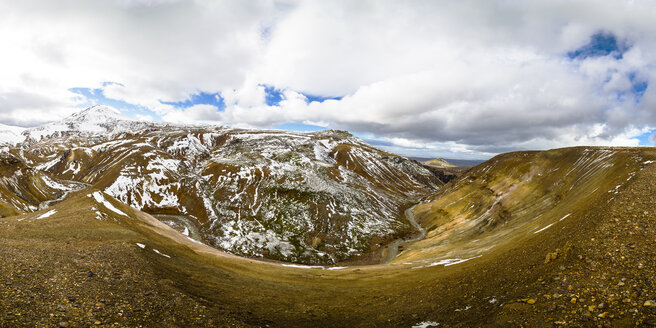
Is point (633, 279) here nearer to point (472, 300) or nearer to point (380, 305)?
point (472, 300)

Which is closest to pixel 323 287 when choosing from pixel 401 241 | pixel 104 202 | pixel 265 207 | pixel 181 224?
pixel 104 202

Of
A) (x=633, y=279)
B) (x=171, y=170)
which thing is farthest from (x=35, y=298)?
(x=171, y=170)

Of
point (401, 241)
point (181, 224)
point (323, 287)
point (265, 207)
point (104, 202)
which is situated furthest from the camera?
point (265, 207)

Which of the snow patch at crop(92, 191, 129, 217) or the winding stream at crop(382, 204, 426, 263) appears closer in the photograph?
the snow patch at crop(92, 191, 129, 217)

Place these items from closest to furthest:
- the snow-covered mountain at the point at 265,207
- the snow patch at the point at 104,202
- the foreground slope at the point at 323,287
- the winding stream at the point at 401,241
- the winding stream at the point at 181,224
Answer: the foreground slope at the point at 323,287, the snow patch at the point at 104,202, the winding stream at the point at 401,241, the winding stream at the point at 181,224, the snow-covered mountain at the point at 265,207

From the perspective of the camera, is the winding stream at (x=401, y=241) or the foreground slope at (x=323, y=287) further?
the winding stream at (x=401, y=241)

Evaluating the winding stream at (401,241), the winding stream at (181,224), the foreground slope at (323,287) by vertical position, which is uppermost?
the foreground slope at (323,287)

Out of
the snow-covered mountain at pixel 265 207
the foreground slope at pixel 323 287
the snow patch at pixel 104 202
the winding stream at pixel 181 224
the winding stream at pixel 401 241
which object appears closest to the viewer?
the foreground slope at pixel 323 287

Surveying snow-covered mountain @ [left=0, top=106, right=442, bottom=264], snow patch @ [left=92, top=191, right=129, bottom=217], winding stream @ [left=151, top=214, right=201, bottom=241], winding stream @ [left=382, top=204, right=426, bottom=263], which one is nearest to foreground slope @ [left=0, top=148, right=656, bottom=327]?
snow patch @ [left=92, top=191, right=129, bottom=217]

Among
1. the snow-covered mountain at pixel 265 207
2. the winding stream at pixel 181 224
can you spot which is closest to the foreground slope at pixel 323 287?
the snow-covered mountain at pixel 265 207

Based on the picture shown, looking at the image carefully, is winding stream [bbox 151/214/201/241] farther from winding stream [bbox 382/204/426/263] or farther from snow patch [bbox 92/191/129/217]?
winding stream [bbox 382/204/426/263]

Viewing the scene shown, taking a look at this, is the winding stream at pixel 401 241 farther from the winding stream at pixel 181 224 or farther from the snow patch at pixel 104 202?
the snow patch at pixel 104 202

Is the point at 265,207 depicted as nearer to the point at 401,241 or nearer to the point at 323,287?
the point at 401,241
